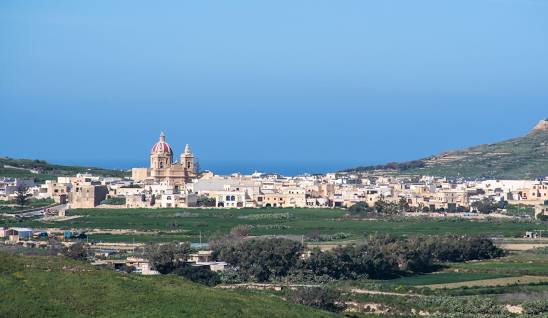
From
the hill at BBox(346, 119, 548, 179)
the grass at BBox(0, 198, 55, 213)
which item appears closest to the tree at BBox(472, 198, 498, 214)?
the grass at BBox(0, 198, 55, 213)

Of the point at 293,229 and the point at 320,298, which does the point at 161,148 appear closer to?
the point at 293,229

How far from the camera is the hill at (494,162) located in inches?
5241

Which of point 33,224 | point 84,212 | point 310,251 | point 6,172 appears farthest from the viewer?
point 6,172

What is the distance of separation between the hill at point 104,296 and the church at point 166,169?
67219 mm

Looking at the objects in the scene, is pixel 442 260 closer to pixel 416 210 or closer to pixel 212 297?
pixel 212 297

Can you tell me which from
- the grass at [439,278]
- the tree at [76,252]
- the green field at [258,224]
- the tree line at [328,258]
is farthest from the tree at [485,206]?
the tree at [76,252]

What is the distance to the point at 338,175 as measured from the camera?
128250 mm

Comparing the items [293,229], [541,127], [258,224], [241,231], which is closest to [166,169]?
[258,224]

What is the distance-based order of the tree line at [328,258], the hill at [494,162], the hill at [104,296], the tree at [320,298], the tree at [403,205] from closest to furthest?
the hill at [104,296] → the tree at [320,298] → the tree line at [328,258] → the tree at [403,205] → the hill at [494,162]

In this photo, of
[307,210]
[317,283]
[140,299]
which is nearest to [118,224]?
[307,210]

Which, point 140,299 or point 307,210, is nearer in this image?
point 140,299

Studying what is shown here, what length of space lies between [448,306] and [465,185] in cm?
6558

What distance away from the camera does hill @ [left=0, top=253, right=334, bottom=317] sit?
36.0m

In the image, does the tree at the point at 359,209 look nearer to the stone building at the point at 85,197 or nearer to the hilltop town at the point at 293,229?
the hilltop town at the point at 293,229
